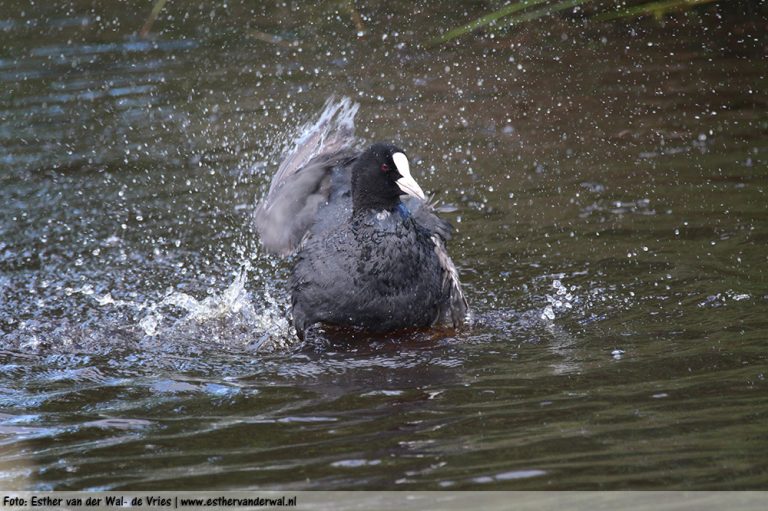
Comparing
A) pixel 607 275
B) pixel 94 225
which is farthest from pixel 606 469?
pixel 94 225

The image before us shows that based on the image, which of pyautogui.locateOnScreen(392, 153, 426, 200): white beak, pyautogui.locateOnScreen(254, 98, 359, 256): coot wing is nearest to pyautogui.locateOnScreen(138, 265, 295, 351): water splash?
pyautogui.locateOnScreen(254, 98, 359, 256): coot wing

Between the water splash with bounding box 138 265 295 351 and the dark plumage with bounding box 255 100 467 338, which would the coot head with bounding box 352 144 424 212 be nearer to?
the dark plumage with bounding box 255 100 467 338

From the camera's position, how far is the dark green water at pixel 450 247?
3.02 m

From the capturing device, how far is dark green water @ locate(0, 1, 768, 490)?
119 inches

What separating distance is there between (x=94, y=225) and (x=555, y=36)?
3.75 metres

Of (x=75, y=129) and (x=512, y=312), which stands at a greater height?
(x=75, y=129)

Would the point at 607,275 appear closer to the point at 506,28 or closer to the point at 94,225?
the point at 94,225

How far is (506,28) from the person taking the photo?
805 cm

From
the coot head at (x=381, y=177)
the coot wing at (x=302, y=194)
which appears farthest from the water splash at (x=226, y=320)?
the coot head at (x=381, y=177)

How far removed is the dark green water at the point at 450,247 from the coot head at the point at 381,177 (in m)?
0.55

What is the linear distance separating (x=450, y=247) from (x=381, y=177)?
990 mm

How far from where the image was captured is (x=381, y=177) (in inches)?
169

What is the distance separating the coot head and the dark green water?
547 mm

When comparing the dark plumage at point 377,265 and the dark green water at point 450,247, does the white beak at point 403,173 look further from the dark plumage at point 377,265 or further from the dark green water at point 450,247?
the dark green water at point 450,247
